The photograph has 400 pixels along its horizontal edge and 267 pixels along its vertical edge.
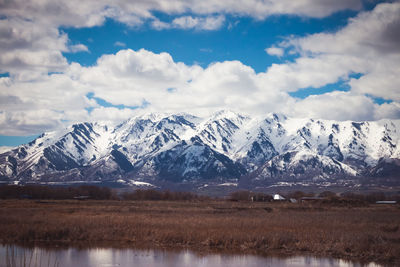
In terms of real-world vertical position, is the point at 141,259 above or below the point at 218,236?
below

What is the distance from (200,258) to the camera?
39281 mm

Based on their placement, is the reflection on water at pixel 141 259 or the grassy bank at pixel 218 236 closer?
the reflection on water at pixel 141 259

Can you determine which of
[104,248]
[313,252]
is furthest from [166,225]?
[313,252]

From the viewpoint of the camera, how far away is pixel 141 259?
3850cm

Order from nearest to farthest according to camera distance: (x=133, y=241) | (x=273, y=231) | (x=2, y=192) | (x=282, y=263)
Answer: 1. (x=282, y=263)
2. (x=133, y=241)
3. (x=273, y=231)
4. (x=2, y=192)

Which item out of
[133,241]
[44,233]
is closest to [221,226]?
[133,241]

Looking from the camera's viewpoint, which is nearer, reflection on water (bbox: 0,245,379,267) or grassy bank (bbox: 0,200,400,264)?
reflection on water (bbox: 0,245,379,267)

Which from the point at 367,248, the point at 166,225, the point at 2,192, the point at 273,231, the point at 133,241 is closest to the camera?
the point at 367,248

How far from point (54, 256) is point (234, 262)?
52.8ft

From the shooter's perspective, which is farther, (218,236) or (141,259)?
(218,236)

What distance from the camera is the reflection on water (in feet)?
120

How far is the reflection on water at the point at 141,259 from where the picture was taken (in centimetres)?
3644

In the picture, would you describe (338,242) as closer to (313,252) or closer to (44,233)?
(313,252)

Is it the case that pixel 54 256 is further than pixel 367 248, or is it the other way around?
pixel 367 248
